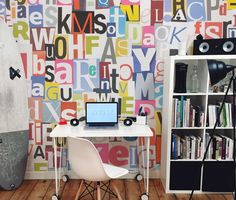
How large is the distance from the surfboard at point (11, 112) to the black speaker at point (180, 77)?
5.42 feet

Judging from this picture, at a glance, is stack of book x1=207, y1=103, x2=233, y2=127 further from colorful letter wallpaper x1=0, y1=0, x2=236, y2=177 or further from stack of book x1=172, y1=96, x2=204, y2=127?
colorful letter wallpaper x1=0, y1=0, x2=236, y2=177

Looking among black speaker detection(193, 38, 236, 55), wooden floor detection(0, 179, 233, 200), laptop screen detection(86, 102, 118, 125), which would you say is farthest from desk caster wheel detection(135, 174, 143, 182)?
black speaker detection(193, 38, 236, 55)

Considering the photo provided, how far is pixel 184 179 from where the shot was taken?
8.90 feet

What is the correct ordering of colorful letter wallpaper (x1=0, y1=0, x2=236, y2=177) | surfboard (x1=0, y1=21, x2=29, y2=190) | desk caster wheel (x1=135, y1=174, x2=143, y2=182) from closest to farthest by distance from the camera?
surfboard (x1=0, y1=21, x2=29, y2=190) → colorful letter wallpaper (x1=0, y1=0, x2=236, y2=177) → desk caster wheel (x1=135, y1=174, x2=143, y2=182)

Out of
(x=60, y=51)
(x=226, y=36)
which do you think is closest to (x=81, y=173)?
(x=60, y=51)

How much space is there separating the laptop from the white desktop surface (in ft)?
0.30

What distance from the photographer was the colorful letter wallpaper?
2865 mm

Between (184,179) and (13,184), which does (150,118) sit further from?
(13,184)

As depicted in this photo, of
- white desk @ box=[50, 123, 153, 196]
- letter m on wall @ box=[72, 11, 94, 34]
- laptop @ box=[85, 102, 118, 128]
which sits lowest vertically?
white desk @ box=[50, 123, 153, 196]

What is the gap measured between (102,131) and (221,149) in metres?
1.26

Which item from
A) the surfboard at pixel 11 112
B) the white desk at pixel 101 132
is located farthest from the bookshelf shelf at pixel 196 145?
the surfboard at pixel 11 112

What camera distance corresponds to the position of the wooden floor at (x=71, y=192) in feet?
8.68

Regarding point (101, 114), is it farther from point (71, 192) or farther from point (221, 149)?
point (221, 149)

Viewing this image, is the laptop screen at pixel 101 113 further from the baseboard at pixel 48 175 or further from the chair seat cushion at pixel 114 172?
the baseboard at pixel 48 175
